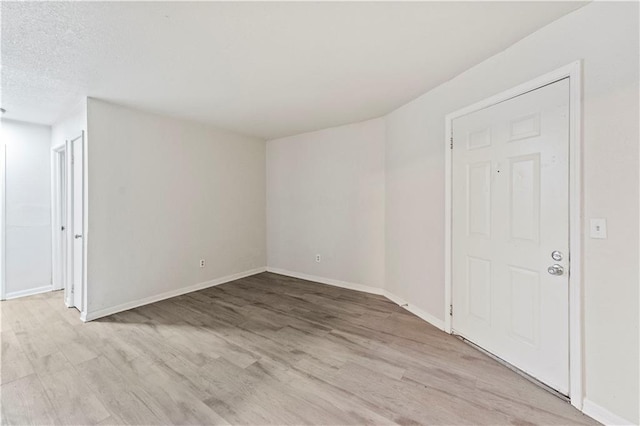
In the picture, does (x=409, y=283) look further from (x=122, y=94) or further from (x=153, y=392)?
(x=122, y=94)

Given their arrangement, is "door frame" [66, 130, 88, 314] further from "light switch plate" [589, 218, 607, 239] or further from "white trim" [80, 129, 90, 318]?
"light switch plate" [589, 218, 607, 239]

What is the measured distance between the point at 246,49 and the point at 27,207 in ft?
13.9

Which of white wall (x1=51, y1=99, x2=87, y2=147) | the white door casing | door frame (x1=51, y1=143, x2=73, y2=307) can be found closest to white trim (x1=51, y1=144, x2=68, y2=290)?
door frame (x1=51, y1=143, x2=73, y2=307)

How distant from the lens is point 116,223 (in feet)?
10.6

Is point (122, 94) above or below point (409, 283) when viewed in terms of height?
above

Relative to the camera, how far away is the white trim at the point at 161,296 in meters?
3.02

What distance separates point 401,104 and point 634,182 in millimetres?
2276

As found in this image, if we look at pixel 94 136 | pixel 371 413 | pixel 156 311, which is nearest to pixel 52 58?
pixel 94 136

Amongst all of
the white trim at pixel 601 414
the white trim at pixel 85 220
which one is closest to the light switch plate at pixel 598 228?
the white trim at pixel 601 414

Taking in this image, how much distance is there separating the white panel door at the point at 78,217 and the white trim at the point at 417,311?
3.78 meters

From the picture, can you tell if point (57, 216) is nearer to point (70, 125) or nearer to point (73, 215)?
point (73, 215)

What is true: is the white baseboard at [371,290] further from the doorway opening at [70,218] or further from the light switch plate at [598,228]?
the doorway opening at [70,218]

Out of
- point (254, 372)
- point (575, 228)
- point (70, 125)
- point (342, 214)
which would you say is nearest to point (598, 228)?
point (575, 228)

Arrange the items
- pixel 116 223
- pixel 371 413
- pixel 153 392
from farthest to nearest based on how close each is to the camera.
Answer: pixel 116 223, pixel 153 392, pixel 371 413
